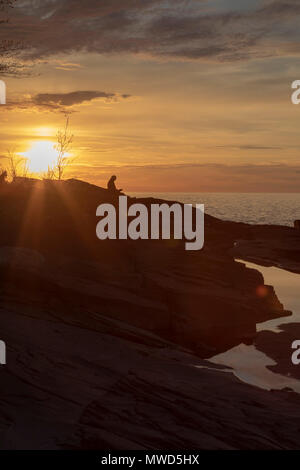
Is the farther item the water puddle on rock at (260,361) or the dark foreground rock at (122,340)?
the water puddle on rock at (260,361)

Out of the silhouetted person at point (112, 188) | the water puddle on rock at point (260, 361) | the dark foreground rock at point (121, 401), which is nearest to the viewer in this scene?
the dark foreground rock at point (121, 401)

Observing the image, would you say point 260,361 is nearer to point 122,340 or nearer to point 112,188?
point 122,340

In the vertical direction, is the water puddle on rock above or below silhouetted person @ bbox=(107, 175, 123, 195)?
below

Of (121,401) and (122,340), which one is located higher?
(122,340)

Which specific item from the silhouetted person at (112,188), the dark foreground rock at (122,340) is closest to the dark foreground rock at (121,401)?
the dark foreground rock at (122,340)

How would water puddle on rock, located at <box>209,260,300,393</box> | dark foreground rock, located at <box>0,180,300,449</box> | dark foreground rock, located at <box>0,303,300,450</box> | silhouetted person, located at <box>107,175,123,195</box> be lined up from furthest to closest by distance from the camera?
1. silhouetted person, located at <box>107,175,123,195</box>
2. water puddle on rock, located at <box>209,260,300,393</box>
3. dark foreground rock, located at <box>0,180,300,449</box>
4. dark foreground rock, located at <box>0,303,300,450</box>

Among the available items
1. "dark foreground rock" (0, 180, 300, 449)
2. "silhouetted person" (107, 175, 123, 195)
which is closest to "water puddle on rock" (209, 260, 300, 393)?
"dark foreground rock" (0, 180, 300, 449)

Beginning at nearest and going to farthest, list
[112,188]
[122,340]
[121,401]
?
[121,401] < [122,340] < [112,188]

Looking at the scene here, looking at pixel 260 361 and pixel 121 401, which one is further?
pixel 260 361

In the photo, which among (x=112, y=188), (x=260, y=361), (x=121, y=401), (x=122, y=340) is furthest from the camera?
(x=112, y=188)

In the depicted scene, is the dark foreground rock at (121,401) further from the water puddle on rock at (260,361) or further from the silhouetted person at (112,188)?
the silhouetted person at (112,188)

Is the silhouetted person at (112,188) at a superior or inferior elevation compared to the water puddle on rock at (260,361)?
superior

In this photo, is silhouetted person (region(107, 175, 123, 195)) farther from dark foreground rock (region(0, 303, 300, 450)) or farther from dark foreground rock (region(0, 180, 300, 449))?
dark foreground rock (region(0, 303, 300, 450))

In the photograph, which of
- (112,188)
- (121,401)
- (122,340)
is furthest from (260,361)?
(112,188)
